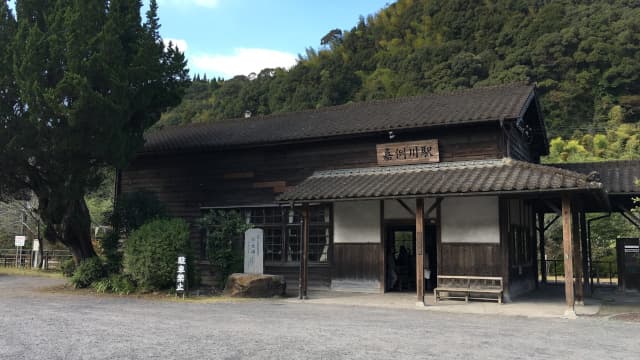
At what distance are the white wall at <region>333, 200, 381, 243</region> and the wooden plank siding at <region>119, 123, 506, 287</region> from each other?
0.24 m

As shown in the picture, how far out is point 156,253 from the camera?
43.0 feet

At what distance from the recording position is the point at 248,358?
19.5ft

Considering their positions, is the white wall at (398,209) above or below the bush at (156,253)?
above

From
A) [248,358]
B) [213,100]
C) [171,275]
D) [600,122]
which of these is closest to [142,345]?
[248,358]

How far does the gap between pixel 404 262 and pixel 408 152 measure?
136 inches

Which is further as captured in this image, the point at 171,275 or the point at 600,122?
the point at 600,122

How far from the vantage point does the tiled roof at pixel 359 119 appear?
13558mm

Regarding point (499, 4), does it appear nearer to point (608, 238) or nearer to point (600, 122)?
point (600, 122)

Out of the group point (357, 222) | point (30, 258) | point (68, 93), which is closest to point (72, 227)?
point (68, 93)

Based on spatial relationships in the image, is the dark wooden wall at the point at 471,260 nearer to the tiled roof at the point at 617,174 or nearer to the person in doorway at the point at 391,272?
the person in doorway at the point at 391,272

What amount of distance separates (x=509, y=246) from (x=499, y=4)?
4824 centimetres

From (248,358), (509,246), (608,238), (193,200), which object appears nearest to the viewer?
(248,358)

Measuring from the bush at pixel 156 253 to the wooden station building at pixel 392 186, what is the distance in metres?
2.76

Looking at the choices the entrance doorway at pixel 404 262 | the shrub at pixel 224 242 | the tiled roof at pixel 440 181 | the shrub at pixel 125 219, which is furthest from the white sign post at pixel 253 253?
Result: the entrance doorway at pixel 404 262
